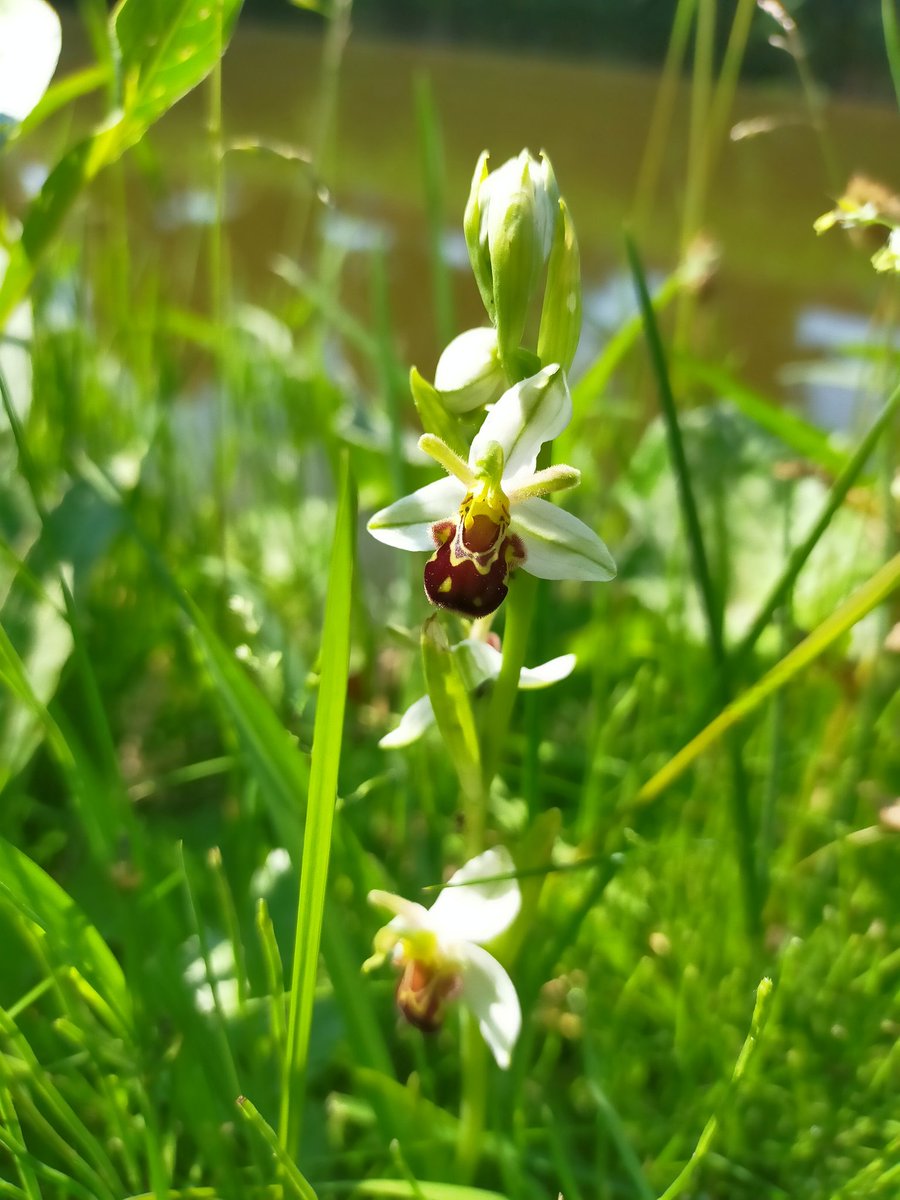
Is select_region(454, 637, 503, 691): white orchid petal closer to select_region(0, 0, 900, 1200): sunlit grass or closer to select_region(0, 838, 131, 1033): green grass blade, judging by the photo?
select_region(0, 0, 900, 1200): sunlit grass

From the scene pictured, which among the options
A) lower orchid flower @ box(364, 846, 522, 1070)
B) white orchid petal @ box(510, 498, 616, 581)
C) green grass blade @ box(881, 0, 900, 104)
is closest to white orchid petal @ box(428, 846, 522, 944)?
lower orchid flower @ box(364, 846, 522, 1070)

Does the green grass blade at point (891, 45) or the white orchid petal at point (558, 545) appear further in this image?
the green grass blade at point (891, 45)

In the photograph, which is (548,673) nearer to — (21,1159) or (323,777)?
(323,777)

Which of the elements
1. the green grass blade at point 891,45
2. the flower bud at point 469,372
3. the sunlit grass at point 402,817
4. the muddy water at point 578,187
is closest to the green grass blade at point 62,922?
the sunlit grass at point 402,817

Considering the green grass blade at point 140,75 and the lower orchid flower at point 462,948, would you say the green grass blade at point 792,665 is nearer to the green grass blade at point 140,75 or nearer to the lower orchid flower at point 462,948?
the lower orchid flower at point 462,948

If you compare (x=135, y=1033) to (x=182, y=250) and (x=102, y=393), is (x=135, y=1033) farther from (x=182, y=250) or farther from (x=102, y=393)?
(x=182, y=250)

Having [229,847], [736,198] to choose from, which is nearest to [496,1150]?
[229,847]

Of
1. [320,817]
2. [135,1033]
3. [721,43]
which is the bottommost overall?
[135,1033]
